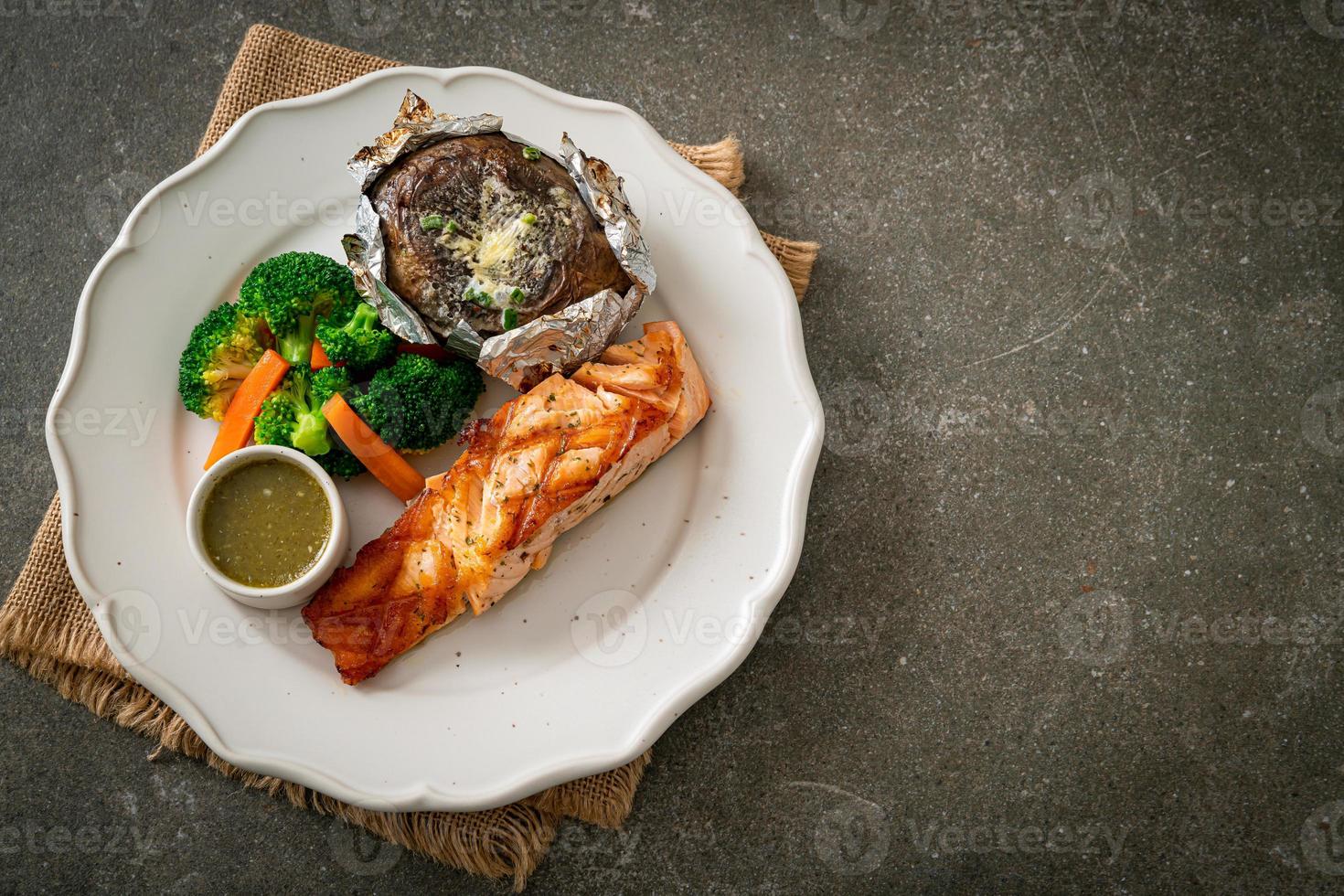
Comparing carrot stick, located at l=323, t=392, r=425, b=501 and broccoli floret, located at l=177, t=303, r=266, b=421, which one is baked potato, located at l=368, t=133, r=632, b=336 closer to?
carrot stick, located at l=323, t=392, r=425, b=501

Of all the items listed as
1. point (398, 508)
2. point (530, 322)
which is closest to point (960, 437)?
point (530, 322)

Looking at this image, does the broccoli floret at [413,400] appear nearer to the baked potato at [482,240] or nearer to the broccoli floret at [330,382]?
the broccoli floret at [330,382]

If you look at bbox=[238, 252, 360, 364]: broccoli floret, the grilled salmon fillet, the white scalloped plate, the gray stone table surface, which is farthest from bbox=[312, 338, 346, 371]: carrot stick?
the gray stone table surface

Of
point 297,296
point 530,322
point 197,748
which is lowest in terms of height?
point 197,748

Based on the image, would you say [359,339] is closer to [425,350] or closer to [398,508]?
[425,350]

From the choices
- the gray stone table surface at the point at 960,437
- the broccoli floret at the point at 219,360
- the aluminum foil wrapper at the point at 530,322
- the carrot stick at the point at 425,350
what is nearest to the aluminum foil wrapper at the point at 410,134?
the aluminum foil wrapper at the point at 530,322

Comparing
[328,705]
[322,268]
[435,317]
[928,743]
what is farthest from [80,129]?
[928,743]
